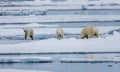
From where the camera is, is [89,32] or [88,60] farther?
[89,32]

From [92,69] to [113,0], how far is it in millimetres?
21073

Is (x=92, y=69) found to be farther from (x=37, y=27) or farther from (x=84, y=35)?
(x=37, y=27)

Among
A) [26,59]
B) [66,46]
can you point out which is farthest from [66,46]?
[26,59]

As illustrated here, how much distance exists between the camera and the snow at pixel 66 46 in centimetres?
915

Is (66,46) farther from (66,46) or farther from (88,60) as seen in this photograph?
(88,60)

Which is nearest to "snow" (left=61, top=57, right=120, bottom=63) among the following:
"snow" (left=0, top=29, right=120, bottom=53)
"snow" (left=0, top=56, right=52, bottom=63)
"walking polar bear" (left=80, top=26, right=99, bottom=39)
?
"snow" (left=0, top=56, right=52, bottom=63)

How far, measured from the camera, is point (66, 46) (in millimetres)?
9578

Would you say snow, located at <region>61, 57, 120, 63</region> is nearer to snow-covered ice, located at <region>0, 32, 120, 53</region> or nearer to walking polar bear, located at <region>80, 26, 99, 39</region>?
snow-covered ice, located at <region>0, 32, 120, 53</region>

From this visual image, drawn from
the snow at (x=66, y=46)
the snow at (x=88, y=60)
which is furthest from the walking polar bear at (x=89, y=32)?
the snow at (x=88, y=60)

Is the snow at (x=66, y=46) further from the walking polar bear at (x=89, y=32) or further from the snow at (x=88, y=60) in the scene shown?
the snow at (x=88, y=60)

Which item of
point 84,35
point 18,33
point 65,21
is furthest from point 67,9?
point 84,35

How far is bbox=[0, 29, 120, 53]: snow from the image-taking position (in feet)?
30.0

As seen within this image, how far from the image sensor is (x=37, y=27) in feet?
48.5

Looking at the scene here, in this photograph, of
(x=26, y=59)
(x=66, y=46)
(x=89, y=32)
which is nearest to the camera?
(x=26, y=59)
